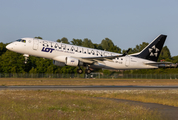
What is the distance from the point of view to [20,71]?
283ft

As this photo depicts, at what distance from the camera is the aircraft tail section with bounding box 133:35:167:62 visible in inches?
1917

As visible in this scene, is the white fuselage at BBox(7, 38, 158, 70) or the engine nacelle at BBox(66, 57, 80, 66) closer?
the white fuselage at BBox(7, 38, 158, 70)

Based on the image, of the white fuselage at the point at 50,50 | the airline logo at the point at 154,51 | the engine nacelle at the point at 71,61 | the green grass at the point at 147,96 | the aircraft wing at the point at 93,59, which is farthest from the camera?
the airline logo at the point at 154,51

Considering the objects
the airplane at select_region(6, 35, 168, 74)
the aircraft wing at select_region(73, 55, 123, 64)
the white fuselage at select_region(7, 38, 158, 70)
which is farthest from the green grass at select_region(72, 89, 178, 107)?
the white fuselage at select_region(7, 38, 158, 70)

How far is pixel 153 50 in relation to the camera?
49.3 metres

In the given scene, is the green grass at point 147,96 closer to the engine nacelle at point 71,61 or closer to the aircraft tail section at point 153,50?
the engine nacelle at point 71,61

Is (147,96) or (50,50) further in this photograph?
(50,50)

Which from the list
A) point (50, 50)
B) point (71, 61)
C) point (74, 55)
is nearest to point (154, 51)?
point (74, 55)

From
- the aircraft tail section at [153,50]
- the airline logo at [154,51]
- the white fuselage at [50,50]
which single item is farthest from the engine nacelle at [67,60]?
the airline logo at [154,51]

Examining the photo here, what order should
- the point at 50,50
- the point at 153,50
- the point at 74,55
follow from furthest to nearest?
the point at 153,50 < the point at 74,55 < the point at 50,50

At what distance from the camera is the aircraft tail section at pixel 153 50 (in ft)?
160

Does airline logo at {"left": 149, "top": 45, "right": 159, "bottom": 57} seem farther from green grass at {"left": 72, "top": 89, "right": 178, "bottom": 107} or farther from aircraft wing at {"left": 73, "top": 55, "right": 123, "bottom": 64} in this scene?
green grass at {"left": 72, "top": 89, "right": 178, "bottom": 107}

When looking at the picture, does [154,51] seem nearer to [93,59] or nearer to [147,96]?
[93,59]

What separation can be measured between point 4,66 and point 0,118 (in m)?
78.3
